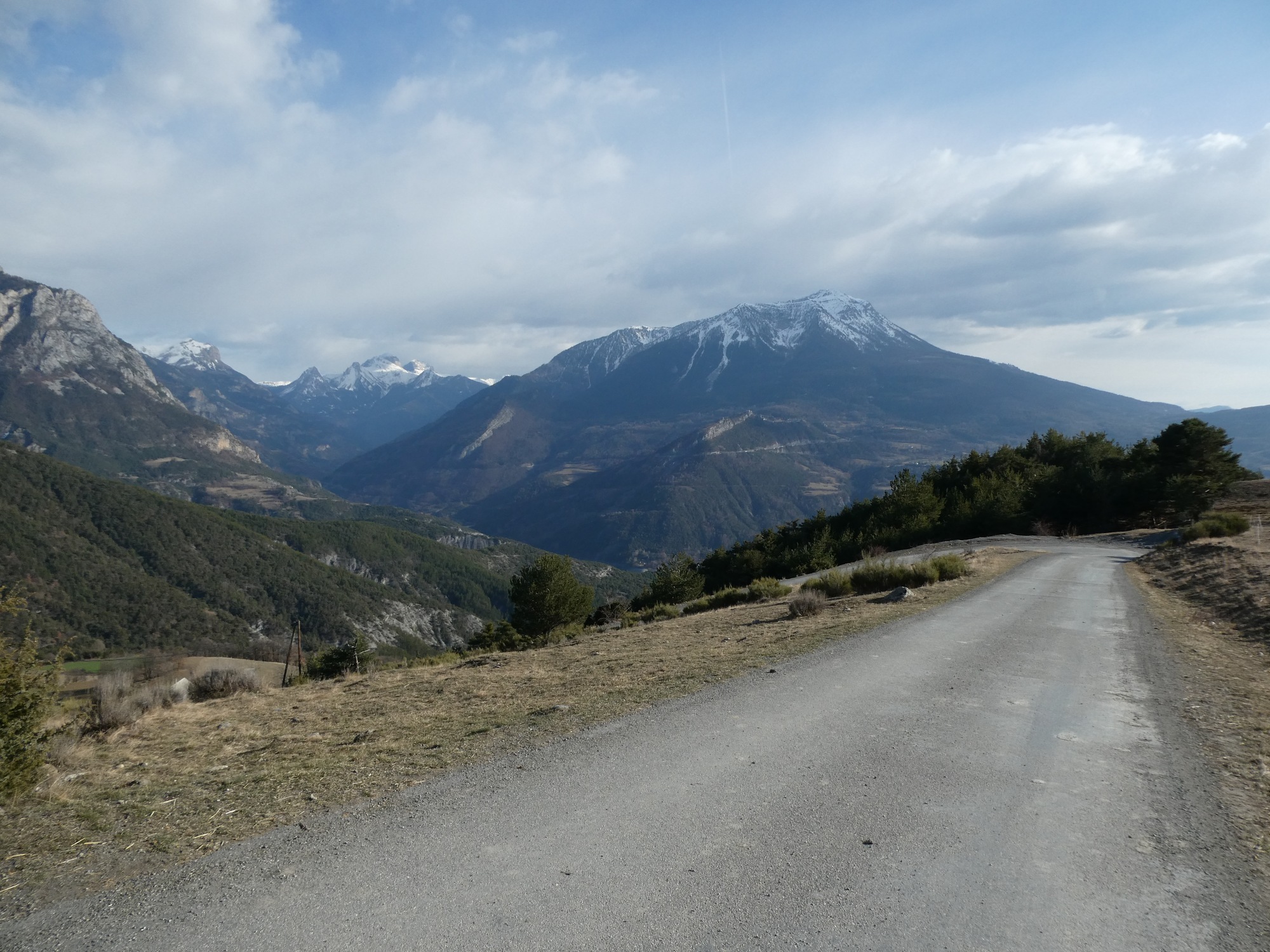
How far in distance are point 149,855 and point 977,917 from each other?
18.5 feet

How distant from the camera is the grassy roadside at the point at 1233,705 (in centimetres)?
486

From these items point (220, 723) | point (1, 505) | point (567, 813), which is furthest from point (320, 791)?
point (1, 505)

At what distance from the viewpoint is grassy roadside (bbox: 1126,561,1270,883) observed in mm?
4855

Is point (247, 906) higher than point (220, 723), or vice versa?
point (247, 906)

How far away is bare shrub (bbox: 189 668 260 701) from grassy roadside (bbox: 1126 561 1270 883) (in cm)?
1420

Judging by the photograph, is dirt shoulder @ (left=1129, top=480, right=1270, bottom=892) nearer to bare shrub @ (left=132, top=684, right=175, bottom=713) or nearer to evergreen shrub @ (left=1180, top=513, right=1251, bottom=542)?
evergreen shrub @ (left=1180, top=513, right=1251, bottom=542)

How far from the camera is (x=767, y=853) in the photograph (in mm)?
4391

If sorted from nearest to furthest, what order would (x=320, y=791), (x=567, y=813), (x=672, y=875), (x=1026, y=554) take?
(x=672, y=875) → (x=567, y=813) → (x=320, y=791) → (x=1026, y=554)

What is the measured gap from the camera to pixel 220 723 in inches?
341

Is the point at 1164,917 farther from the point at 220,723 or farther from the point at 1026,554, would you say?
the point at 1026,554

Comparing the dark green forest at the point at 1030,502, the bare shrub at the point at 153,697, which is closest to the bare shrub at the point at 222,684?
the bare shrub at the point at 153,697

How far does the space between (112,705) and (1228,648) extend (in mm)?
17196

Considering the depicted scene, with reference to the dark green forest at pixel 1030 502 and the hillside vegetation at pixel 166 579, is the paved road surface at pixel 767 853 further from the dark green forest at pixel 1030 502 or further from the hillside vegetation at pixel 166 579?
the hillside vegetation at pixel 166 579

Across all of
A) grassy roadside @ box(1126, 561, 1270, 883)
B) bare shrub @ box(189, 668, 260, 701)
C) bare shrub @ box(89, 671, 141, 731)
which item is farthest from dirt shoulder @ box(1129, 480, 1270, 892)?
bare shrub @ box(189, 668, 260, 701)
